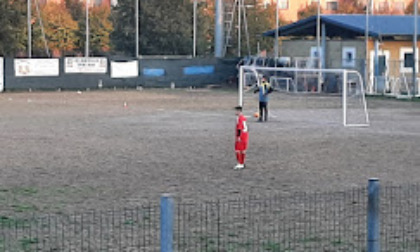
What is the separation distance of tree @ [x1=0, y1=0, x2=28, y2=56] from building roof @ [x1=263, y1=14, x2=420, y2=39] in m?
16.8

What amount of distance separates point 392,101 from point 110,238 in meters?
38.3

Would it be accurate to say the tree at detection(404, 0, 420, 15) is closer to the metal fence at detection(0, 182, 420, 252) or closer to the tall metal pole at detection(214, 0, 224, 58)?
the tall metal pole at detection(214, 0, 224, 58)

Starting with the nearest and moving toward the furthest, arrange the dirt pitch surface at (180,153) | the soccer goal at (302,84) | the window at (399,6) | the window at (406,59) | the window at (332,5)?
the dirt pitch surface at (180,153)
the soccer goal at (302,84)
the window at (406,59)
the window at (399,6)
the window at (332,5)

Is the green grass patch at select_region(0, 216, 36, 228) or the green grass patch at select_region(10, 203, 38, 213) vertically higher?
the green grass patch at select_region(0, 216, 36, 228)

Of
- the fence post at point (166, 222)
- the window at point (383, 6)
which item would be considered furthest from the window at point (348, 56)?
the fence post at point (166, 222)

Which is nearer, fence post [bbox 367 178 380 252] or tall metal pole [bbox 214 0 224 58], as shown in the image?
fence post [bbox 367 178 380 252]

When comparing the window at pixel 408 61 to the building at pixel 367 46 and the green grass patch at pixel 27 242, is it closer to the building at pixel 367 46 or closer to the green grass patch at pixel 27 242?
the building at pixel 367 46

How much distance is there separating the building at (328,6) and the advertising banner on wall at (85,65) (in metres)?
45.5

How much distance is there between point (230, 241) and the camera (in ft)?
40.4

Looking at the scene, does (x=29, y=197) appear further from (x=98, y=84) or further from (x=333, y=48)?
(x=333, y=48)

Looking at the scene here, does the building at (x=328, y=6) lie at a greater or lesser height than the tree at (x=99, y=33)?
greater

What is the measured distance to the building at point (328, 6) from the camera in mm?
107500

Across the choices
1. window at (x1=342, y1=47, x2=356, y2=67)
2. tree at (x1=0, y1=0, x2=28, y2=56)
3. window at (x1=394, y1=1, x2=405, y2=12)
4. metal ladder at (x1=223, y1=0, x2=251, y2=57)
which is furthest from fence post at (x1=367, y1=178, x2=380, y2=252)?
window at (x1=394, y1=1, x2=405, y2=12)

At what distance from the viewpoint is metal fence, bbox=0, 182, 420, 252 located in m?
11.9
